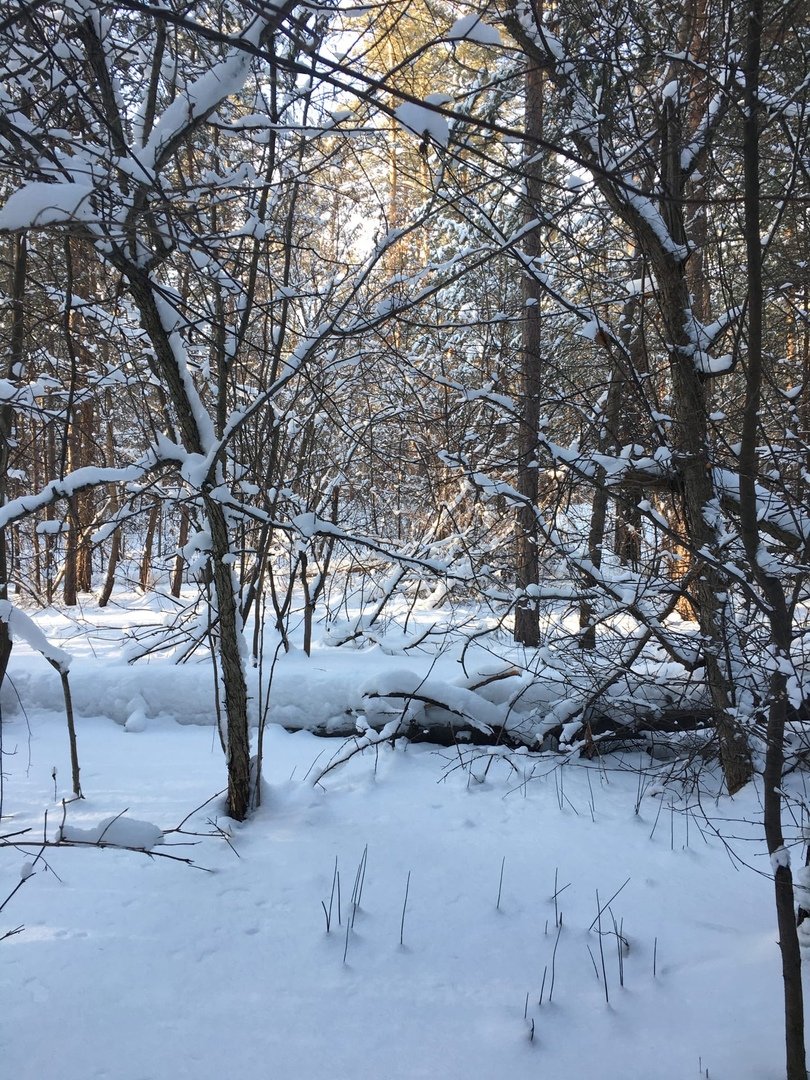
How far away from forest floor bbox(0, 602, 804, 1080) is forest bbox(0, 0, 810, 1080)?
0.03 metres

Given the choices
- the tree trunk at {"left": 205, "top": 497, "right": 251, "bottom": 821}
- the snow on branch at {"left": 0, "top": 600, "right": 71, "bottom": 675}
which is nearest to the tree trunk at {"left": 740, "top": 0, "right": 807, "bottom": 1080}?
the tree trunk at {"left": 205, "top": 497, "right": 251, "bottom": 821}

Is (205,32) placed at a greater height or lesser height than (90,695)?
greater

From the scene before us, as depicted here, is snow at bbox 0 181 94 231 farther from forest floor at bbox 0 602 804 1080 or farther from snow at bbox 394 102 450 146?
forest floor at bbox 0 602 804 1080

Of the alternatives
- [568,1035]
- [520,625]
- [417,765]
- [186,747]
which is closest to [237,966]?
[568,1035]

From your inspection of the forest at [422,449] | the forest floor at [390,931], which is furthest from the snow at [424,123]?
the forest floor at [390,931]

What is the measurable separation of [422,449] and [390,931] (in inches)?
169

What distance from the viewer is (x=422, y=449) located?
6.37 meters

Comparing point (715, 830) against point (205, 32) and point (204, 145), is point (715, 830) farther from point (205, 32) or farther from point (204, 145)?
point (204, 145)

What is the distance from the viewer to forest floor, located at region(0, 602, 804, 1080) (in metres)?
2.28

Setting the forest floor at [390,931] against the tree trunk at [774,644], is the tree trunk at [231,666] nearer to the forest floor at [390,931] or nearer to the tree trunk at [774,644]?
the forest floor at [390,931]

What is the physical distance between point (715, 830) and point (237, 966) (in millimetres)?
2596

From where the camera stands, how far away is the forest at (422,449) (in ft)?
6.57

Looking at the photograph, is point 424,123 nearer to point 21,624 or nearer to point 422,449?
point 21,624

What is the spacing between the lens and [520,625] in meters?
8.03
